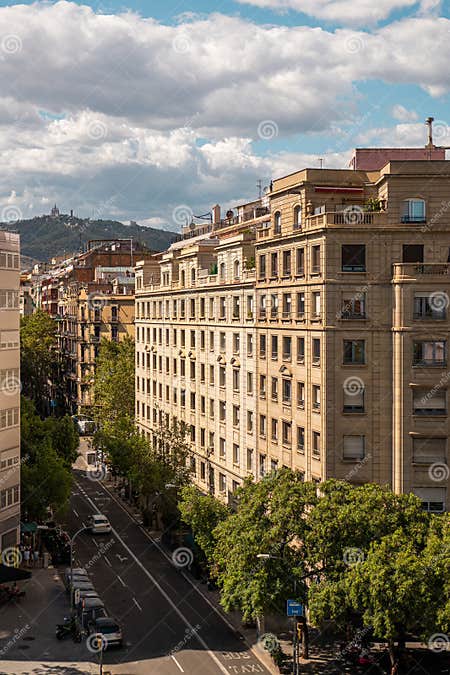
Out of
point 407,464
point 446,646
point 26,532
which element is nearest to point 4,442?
point 26,532

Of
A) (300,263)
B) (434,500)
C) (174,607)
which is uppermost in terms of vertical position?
(300,263)

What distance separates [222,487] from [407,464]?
2234 centimetres

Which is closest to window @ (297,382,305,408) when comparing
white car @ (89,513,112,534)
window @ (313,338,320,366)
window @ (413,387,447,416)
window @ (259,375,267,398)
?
window @ (313,338,320,366)

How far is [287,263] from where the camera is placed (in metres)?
56.9

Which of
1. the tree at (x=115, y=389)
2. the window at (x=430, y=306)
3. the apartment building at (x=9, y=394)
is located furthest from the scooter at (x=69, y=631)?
the tree at (x=115, y=389)

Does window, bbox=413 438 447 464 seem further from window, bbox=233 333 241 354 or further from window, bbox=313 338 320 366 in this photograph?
window, bbox=233 333 241 354

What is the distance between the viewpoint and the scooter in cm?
4782

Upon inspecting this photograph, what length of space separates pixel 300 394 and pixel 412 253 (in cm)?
1109

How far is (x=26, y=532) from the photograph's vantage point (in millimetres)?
64250

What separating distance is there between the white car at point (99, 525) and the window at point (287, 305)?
27183 mm

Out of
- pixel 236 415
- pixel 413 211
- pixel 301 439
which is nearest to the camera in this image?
pixel 413 211

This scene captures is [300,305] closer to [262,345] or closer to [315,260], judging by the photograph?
[315,260]

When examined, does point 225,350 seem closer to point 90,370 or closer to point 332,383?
point 332,383

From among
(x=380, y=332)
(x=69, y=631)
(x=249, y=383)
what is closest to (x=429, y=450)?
(x=380, y=332)
